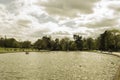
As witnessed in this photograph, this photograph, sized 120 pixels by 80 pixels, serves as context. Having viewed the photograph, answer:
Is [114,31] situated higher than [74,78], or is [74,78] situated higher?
[114,31]

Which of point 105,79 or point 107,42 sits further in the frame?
Result: point 107,42

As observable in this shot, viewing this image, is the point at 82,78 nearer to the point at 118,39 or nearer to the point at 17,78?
the point at 17,78

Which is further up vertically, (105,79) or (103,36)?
(103,36)

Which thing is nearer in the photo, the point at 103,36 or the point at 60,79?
the point at 60,79

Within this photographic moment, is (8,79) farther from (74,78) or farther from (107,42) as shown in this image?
(107,42)

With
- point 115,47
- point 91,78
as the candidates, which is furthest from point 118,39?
point 91,78

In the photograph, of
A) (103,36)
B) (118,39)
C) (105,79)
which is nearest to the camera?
(105,79)

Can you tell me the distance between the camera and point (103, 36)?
16988 centimetres

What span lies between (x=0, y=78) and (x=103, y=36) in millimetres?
146456

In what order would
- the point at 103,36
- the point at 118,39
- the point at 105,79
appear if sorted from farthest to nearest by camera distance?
the point at 103,36
the point at 118,39
the point at 105,79

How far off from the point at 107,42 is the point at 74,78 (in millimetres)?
135137

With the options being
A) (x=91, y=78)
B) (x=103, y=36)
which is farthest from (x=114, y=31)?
(x=91, y=78)

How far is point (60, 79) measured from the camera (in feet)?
97.6

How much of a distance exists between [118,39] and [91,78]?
132 metres
